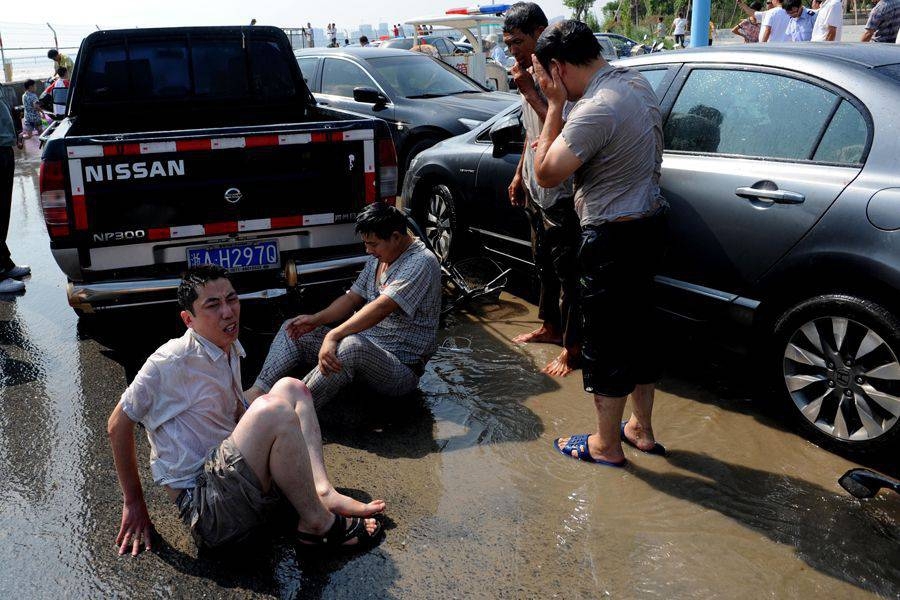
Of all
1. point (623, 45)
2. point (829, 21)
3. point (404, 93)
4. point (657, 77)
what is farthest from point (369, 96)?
point (623, 45)

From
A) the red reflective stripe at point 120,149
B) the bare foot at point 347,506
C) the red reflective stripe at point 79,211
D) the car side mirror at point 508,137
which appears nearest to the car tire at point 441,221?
the car side mirror at point 508,137

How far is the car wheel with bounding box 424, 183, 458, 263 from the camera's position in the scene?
621cm

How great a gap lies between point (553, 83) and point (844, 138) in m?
1.37

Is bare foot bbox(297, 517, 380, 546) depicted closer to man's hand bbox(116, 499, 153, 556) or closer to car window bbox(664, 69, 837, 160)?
man's hand bbox(116, 499, 153, 556)

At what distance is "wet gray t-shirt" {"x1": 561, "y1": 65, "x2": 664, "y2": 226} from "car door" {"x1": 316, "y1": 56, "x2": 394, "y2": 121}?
6.57 metres

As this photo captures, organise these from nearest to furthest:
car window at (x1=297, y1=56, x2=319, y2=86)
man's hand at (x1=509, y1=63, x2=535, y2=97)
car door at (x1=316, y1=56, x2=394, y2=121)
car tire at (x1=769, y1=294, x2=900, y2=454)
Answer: car tire at (x1=769, y1=294, x2=900, y2=454) → man's hand at (x1=509, y1=63, x2=535, y2=97) → car door at (x1=316, y1=56, x2=394, y2=121) → car window at (x1=297, y1=56, x2=319, y2=86)

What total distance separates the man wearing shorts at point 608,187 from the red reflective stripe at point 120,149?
224 cm

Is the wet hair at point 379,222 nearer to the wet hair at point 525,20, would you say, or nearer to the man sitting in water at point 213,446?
the man sitting in water at point 213,446

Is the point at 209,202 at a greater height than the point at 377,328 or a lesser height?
greater

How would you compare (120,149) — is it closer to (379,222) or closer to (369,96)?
(379,222)

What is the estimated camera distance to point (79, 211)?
434 centimetres

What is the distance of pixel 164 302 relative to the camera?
15.1 ft

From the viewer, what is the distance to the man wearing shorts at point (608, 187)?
3271 mm

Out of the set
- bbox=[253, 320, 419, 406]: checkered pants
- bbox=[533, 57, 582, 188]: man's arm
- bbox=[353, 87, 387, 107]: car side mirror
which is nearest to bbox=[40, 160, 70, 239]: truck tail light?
bbox=[253, 320, 419, 406]: checkered pants
